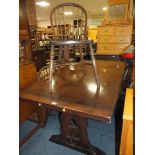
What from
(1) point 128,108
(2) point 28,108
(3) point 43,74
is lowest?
(2) point 28,108

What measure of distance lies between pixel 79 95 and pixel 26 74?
0.92 meters

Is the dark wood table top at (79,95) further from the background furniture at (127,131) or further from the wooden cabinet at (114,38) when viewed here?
the wooden cabinet at (114,38)

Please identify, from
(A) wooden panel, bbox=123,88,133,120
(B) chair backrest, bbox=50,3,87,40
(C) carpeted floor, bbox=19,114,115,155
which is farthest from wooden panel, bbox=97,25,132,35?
(A) wooden panel, bbox=123,88,133,120

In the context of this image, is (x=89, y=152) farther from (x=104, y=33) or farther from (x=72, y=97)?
(x=104, y=33)

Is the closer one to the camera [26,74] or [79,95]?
[79,95]

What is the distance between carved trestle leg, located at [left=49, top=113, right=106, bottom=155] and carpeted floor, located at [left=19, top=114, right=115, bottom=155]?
6 centimetres

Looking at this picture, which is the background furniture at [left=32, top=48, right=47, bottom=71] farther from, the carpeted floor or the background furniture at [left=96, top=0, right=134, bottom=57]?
the carpeted floor

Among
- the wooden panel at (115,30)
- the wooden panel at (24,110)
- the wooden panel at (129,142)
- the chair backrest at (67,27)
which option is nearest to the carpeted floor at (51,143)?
the wooden panel at (24,110)

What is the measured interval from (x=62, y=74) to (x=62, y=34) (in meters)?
0.44

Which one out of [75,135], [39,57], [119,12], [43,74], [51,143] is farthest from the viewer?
[39,57]

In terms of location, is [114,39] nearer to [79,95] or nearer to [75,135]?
[75,135]

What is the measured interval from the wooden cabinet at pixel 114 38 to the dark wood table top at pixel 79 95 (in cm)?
185

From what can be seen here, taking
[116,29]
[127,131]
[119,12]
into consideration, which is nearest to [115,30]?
[116,29]

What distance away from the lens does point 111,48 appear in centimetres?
336
